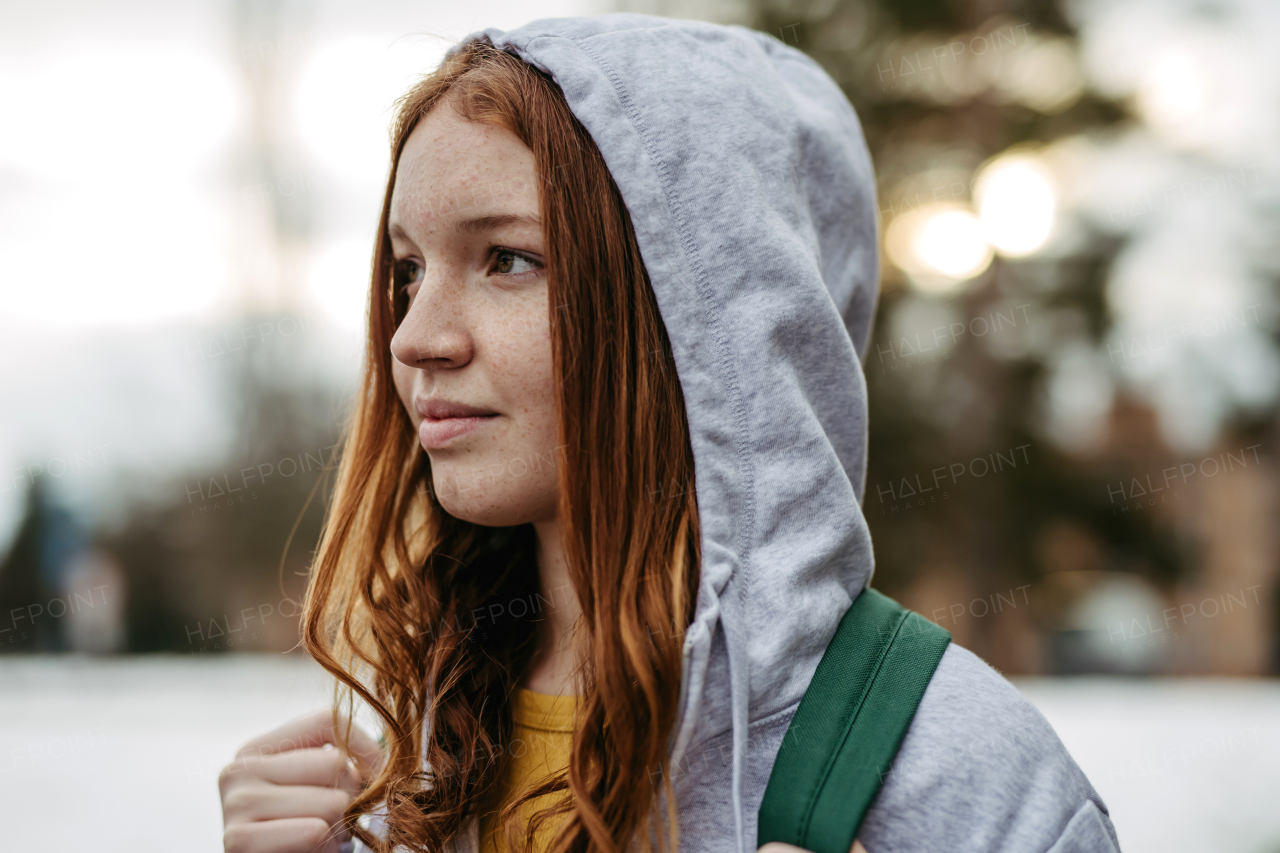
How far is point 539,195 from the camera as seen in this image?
112cm

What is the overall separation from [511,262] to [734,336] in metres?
0.34

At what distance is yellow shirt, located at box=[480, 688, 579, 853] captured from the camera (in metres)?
1.24

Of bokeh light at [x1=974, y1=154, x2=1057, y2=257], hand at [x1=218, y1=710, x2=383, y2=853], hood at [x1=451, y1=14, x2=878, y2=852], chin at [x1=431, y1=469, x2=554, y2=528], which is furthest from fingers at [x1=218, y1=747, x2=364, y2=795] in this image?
bokeh light at [x1=974, y1=154, x2=1057, y2=257]

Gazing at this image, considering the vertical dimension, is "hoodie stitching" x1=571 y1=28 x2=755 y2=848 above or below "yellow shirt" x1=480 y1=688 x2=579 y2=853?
above

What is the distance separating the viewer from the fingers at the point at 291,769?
1.29m

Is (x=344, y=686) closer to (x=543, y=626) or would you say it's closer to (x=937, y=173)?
(x=543, y=626)

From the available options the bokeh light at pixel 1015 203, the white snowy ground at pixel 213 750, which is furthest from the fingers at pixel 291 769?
the bokeh light at pixel 1015 203

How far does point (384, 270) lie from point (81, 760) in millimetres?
2374

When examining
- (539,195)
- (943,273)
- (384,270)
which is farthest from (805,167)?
(943,273)

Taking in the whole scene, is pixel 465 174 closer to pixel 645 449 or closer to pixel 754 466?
pixel 645 449

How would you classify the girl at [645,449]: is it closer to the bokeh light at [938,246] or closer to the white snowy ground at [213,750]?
the white snowy ground at [213,750]

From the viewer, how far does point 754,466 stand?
1156 millimetres

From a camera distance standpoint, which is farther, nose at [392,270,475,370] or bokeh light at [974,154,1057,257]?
bokeh light at [974,154,1057,257]

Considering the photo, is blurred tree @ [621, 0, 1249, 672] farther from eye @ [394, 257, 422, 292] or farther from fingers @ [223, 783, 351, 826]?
fingers @ [223, 783, 351, 826]
